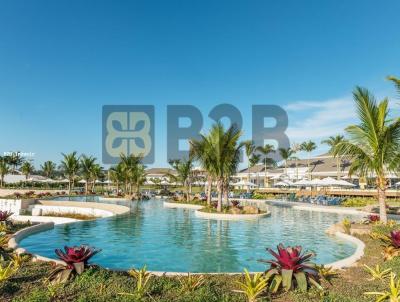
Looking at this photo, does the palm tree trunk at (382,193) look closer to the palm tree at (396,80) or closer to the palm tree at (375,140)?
the palm tree at (375,140)

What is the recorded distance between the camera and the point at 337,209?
2684 centimetres

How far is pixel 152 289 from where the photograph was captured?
633 centimetres

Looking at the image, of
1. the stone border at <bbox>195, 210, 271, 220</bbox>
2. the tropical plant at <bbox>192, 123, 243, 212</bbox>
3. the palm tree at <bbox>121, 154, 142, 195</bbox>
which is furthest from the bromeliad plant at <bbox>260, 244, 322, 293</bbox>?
the palm tree at <bbox>121, 154, 142, 195</bbox>

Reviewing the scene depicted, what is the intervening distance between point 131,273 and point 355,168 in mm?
12400

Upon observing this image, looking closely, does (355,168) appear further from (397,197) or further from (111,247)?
(397,197)

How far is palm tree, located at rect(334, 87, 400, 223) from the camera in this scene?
14227 mm

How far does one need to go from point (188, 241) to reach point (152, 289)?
24.2 ft

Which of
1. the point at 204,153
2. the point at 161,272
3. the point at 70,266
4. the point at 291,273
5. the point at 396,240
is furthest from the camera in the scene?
the point at 204,153

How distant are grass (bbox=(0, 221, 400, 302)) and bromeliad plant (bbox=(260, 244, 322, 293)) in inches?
7.3

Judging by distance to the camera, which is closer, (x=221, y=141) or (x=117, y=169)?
(x=221, y=141)

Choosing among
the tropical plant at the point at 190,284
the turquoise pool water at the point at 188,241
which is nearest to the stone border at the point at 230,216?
the turquoise pool water at the point at 188,241

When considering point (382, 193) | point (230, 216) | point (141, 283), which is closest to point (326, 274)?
point (141, 283)

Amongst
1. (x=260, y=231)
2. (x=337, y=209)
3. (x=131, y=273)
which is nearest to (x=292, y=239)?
(x=260, y=231)

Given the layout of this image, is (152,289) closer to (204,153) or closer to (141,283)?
(141,283)
